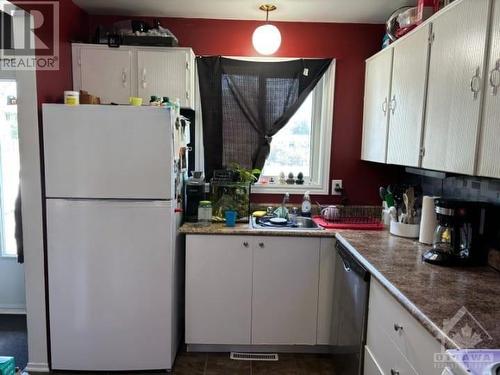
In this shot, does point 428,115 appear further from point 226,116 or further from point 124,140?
point 124,140

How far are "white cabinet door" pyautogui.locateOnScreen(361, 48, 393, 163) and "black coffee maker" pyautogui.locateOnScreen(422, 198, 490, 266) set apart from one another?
77 centimetres

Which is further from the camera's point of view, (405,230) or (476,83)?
(405,230)

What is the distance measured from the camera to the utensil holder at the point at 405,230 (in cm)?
221

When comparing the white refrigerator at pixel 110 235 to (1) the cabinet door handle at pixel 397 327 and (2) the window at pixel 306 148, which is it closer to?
(2) the window at pixel 306 148

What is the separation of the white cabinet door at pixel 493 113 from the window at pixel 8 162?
125 inches

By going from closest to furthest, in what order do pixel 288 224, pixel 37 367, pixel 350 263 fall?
1. pixel 350 263
2. pixel 37 367
3. pixel 288 224

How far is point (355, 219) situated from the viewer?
2.74m

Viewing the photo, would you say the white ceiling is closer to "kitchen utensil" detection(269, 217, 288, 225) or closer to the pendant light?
the pendant light

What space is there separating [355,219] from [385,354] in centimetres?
133

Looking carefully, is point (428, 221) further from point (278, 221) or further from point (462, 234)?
point (278, 221)

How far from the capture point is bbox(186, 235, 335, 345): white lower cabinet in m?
2.37

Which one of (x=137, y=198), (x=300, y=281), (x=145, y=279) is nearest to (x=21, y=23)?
(x=137, y=198)

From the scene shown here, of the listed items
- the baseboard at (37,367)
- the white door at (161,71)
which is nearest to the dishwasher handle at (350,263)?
the white door at (161,71)

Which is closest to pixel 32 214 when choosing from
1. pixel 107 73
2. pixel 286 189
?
pixel 107 73
